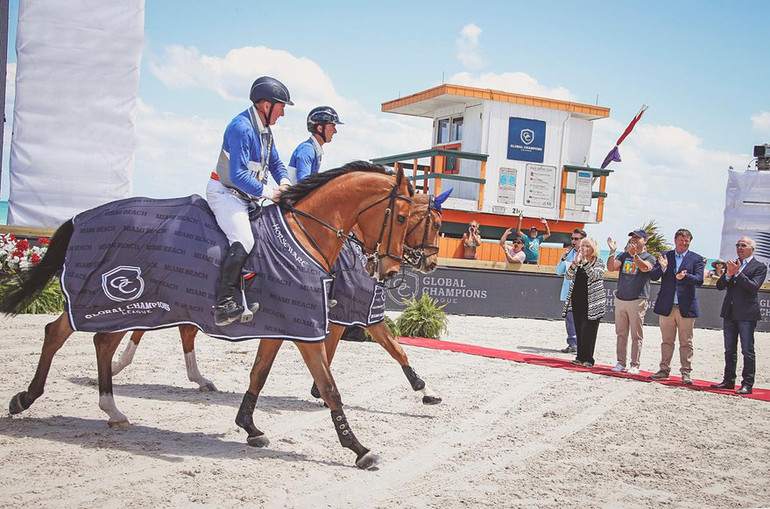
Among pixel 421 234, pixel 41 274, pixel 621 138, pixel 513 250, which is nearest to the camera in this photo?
pixel 421 234

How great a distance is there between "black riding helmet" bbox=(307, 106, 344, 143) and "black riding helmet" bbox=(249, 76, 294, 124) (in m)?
1.79

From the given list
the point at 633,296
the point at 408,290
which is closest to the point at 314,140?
the point at 633,296

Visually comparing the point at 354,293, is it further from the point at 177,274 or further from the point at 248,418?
the point at 177,274

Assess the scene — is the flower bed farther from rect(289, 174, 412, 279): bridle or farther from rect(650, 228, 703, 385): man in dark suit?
rect(650, 228, 703, 385): man in dark suit

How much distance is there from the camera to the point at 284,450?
5477 millimetres

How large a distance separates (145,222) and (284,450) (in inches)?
77.6

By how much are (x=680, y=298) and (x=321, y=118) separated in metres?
5.26

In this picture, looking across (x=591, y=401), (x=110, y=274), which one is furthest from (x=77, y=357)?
(x=591, y=401)

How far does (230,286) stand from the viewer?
16.9 feet

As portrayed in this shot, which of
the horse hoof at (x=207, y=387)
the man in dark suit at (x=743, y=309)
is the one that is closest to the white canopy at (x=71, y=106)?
the horse hoof at (x=207, y=387)

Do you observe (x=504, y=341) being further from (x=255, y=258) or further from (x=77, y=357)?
(x=255, y=258)

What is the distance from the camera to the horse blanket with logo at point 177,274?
5203 mm

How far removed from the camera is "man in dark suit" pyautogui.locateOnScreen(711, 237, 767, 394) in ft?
30.2

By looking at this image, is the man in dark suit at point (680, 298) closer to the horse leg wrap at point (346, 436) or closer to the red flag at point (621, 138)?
the horse leg wrap at point (346, 436)
